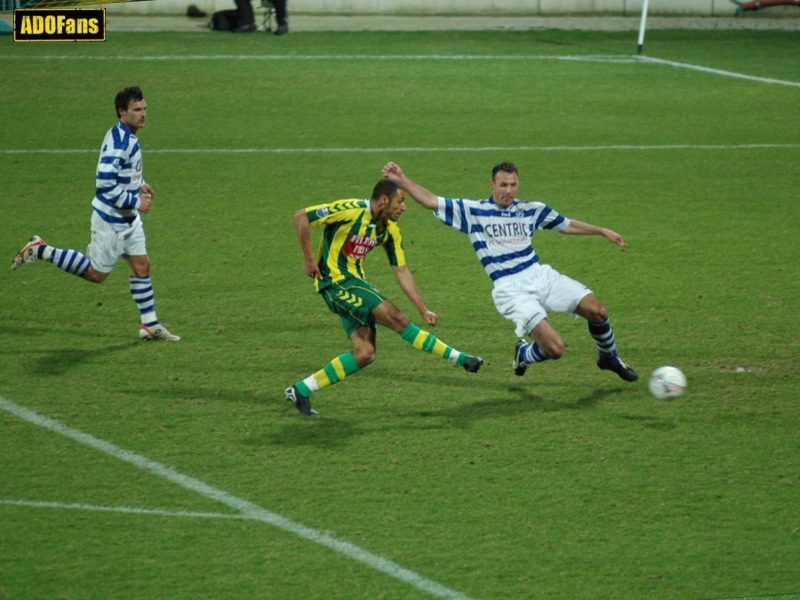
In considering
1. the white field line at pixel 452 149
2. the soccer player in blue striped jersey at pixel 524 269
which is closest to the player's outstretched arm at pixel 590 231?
the soccer player in blue striped jersey at pixel 524 269

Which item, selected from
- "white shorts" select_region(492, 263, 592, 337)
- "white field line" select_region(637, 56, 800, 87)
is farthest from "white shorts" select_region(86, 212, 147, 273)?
"white field line" select_region(637, 56, 800, 87)

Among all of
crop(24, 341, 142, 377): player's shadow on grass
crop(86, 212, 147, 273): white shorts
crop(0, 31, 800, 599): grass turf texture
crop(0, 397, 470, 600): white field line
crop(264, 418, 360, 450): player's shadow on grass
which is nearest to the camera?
crop(0, 397, 470, 600): white field line

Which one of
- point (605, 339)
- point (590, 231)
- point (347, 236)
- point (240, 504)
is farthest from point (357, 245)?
point (240, 504)

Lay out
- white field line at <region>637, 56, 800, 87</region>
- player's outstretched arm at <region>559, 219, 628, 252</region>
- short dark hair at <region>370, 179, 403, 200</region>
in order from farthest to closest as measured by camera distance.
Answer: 1. white field line at <region>637, 56, 800, 87</region>
2. player's outstretched arm at <region>559, 219, 628, 252</region>
3. short dark hair at <region>370, 179, 403, 200</region>

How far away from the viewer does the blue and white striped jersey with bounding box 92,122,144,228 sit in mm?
8305

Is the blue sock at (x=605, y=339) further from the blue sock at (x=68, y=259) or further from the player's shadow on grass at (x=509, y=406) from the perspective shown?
the blue sock at (x=68, y=259)

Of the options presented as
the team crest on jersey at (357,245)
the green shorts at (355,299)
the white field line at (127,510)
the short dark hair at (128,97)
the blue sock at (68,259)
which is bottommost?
the white field line at (127,510)

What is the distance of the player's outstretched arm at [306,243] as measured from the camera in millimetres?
7172

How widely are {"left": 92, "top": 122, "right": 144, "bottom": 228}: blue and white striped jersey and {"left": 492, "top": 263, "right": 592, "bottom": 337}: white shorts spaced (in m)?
2.75

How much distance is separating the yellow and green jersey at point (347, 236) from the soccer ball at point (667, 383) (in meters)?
1.82

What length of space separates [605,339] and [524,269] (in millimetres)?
708

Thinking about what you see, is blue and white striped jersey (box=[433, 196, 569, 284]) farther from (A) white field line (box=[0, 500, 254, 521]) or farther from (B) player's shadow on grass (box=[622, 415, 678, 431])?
(A) white field line (box=[0, 500, 254, 521])

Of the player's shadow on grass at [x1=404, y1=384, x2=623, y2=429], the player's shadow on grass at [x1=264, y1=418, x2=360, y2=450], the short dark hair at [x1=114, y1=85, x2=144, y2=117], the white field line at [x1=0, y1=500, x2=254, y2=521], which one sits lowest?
the white field line at [x1=0, y1=500, x2=254, y2=521]

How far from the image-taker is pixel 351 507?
6094mm
